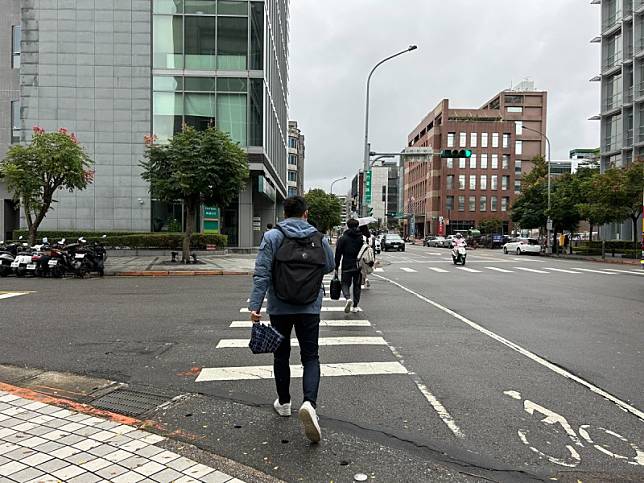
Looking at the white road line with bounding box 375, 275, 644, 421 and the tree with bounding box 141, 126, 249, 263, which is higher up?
the tree with bounding box 141, 126, 249, 263

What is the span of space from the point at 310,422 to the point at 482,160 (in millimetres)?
93754

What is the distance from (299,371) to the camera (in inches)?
243

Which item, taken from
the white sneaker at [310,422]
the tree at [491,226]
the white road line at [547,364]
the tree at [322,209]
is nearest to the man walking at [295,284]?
the white sneaker at [310,422]

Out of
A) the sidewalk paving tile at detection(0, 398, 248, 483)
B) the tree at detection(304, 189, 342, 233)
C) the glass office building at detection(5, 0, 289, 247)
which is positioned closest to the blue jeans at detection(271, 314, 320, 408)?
the sidewalk paving tile at detection(0, 398, 248, 483)

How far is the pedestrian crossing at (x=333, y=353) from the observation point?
600cm

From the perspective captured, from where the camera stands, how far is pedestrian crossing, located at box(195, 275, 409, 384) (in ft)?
19.7

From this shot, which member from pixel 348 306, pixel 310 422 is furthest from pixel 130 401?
pixel 348 306

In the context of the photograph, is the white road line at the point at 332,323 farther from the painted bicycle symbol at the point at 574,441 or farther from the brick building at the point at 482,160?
the brick building at the point at 482,160

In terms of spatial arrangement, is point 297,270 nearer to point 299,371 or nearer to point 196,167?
point 299,371

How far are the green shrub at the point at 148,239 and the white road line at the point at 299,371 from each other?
74.4ft

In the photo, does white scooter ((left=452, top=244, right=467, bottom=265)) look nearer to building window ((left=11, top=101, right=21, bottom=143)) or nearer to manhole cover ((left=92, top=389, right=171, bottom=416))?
manhole cover ((left=92, top=389, right=171, bottom=416))

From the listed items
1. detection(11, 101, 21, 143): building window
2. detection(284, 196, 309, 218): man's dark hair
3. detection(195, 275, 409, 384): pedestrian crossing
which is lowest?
detection(195, 275, 409, 384): pedestrian crossing

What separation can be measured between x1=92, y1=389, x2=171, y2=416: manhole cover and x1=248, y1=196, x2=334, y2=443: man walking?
1420mm

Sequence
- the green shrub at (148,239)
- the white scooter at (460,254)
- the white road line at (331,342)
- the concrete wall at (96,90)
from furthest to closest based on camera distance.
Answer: the concrete wall at (96,90) → the green shrub at (148,239) → the white scooter at (460,254) → the white road line at (331,342)
